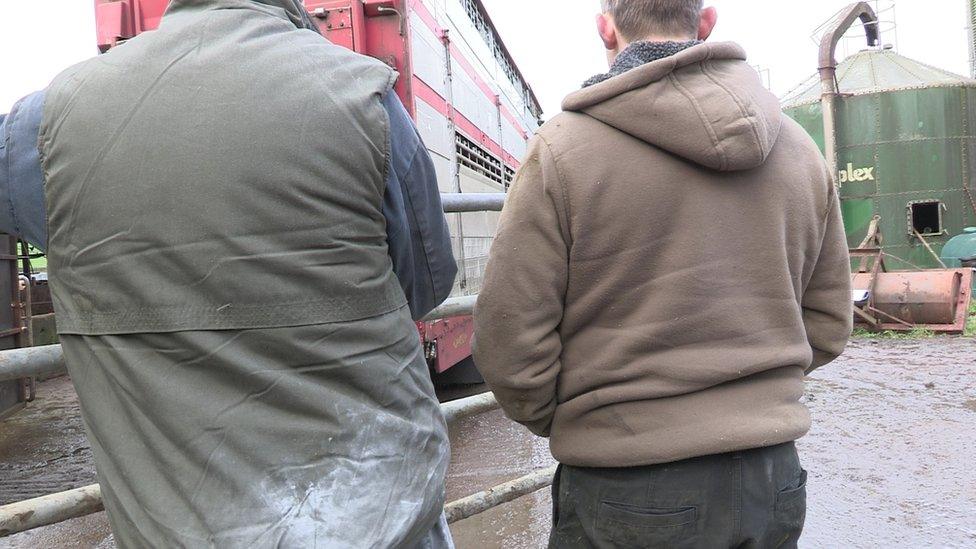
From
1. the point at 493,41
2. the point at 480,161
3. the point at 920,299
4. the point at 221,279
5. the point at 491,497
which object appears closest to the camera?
the point at 221,279

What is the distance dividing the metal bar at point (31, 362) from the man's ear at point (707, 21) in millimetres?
1617

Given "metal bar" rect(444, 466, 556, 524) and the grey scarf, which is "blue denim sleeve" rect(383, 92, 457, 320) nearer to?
the grey scarf

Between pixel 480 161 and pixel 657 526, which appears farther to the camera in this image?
pixel 480 161

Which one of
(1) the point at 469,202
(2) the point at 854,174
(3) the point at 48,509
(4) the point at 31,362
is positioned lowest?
(2) the point at 854,174

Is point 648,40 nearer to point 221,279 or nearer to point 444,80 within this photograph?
point 221,279

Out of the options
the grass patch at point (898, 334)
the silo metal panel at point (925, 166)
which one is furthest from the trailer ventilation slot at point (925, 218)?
the grass patch at point (898, 334)

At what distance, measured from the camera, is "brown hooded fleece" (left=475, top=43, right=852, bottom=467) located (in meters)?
1.46

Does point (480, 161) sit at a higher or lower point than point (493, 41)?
lower

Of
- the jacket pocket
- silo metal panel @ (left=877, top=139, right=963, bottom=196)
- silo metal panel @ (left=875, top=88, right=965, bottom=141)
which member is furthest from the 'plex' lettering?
the jacket pocket

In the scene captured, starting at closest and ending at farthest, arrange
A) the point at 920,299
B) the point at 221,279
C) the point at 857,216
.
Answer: the point at 221,279
the point at 920,299
the point at 857,216

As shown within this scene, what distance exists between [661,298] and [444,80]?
513 cm

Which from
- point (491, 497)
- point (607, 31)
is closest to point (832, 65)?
point (491, 497)

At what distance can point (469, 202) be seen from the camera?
2467mm

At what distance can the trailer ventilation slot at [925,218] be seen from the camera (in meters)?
14.5
